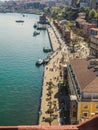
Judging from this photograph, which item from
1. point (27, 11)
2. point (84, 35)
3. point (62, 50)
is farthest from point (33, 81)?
point (27, 11)

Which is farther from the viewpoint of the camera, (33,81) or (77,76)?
(33,81)

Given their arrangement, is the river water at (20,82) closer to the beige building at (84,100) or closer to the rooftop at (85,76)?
A: the beige building at (84,100)

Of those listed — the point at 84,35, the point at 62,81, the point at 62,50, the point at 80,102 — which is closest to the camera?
the point at 80,102

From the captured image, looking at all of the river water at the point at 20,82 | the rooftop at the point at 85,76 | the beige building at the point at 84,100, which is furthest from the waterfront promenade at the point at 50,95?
the rooftop at the point at 85,76

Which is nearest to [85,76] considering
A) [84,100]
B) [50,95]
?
[84,100]

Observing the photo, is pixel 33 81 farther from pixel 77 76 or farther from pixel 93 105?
pixel 93 105

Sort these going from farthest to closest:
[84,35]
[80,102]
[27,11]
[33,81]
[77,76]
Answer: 1. [27,11]
2. [84,35]
3. [33,81]
4. [77,76]
5. [80,102]

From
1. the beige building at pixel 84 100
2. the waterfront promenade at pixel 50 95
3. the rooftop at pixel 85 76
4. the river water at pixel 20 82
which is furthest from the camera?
the river water at pixel 20 82

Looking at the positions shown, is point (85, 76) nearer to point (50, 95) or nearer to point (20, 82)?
point (50, 95)

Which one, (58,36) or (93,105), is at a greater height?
(93,105)
